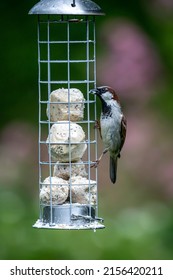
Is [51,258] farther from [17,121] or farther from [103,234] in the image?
[17,121]

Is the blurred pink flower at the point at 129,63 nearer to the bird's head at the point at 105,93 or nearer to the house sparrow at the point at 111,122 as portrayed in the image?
the house sparrow at the point at 111,122

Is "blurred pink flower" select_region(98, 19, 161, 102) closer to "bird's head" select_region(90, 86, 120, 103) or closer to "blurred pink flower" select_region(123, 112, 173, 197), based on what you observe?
"blurred pink flower" select_region(123, 112, 173, 197)

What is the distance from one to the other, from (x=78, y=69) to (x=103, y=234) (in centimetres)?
362

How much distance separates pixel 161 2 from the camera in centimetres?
1223

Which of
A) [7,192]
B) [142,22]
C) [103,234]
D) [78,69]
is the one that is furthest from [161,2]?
[103,234]

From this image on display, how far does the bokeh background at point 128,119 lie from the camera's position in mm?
9281

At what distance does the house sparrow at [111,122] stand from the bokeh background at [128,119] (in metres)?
1.84

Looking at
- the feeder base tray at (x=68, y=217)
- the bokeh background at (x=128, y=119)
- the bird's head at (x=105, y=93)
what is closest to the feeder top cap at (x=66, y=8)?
the bird's head at (x=105, y=93)

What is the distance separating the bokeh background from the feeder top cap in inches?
112

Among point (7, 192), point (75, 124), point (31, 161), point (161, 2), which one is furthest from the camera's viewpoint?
point (161, 2)

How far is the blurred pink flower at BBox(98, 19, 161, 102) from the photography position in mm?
11445

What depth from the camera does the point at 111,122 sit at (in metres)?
6.80

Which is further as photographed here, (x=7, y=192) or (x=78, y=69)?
(x=78, y=69)

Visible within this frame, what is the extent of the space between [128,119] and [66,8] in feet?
17.9
